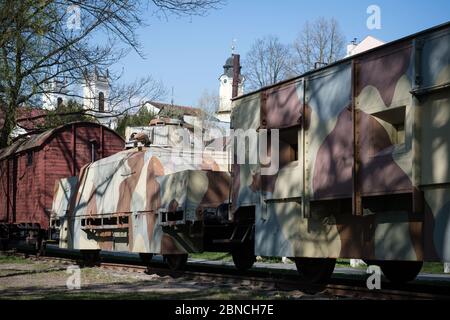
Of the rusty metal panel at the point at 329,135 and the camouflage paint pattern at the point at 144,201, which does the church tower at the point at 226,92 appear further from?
the rusty metal panel at the point at 329,135

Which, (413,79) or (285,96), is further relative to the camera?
(285,96)

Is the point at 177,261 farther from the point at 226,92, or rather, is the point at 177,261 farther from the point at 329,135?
the point at 226,92

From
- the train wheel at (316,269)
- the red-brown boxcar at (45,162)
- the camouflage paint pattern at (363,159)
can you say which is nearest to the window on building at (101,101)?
the red-brown boxcar at (45,162)

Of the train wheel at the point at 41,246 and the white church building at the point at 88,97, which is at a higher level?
the white church building at the point at 88,97

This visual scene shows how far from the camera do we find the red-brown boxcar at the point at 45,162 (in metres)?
18.8

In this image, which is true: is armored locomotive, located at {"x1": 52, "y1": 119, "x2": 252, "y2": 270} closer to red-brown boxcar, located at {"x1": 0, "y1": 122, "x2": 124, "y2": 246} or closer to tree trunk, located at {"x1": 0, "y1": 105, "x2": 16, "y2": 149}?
red-brown boxcar, located at {"x1": 0, "y1": 122, "x2": 124, "y2": 246}

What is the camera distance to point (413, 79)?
7.16 m

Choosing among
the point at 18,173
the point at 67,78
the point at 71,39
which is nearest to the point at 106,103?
the point at 67,78

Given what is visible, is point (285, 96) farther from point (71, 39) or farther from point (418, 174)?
point (71, 39)

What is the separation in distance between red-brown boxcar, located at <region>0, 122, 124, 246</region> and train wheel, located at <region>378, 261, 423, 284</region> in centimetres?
1178

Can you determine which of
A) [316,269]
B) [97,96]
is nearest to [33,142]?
[97,96]

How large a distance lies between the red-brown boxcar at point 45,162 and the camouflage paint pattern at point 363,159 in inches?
396

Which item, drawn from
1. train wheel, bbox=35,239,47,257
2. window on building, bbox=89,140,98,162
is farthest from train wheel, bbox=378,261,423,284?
train wheel, bbox=35,239,47,257
